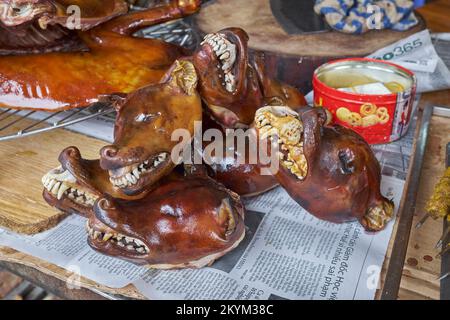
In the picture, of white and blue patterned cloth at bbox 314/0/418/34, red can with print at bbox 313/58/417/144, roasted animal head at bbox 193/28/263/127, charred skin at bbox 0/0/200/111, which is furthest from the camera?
white and blue patterned cloth at bbox 314/0/418/34

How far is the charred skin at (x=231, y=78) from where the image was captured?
777 mm

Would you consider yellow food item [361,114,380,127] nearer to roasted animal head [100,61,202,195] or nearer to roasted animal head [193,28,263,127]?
roasted animal head [193,28,263,127]

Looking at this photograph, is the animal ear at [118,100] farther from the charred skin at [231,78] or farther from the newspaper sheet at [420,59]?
the newspaper sheet at [420,59]

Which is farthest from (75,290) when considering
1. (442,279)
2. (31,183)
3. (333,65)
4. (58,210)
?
(333,65)

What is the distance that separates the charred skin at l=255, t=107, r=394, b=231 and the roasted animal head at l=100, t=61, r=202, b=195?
0.12 meters

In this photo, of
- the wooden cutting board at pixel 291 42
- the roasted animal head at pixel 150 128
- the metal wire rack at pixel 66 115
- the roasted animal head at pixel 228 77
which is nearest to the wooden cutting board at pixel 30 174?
the metal wire rack at pixel 66 115

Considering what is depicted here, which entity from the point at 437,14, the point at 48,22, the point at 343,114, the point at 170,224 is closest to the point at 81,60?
the point at 48,22

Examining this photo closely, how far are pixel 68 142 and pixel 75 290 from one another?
0.42 metres

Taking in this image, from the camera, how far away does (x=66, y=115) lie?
1.14 metres

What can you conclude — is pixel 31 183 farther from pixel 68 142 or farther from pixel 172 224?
pixel 172 224

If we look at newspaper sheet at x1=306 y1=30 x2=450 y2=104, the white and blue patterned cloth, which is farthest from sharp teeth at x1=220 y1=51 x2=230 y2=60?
the white and blue patterned cloth

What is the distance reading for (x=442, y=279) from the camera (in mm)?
701

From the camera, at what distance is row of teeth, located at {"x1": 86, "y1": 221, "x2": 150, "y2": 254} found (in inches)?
27.0

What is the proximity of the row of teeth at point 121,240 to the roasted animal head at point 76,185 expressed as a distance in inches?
3.2
